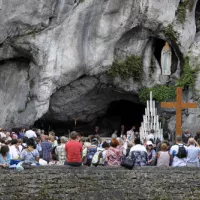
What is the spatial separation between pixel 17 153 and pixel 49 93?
10.2m

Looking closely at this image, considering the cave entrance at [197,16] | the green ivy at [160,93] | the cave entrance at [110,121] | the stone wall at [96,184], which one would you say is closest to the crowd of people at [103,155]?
the stone wall at [96,184]

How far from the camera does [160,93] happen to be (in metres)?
30.4

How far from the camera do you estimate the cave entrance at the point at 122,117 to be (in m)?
33.8

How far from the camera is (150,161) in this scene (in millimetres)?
19750

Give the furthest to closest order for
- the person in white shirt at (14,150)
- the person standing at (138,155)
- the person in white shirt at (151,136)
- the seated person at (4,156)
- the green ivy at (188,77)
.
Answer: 1. the green ivy at (188,77)
2. the person in white shirt at (151,136)
3. the person in white shirt at (14,150)
4. the person standing at (138,155)
5. the seated person at (4,156)

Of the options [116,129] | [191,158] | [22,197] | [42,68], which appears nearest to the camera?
[22,197]

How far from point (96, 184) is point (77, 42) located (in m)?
12.9

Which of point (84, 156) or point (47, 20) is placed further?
point (47, 20)

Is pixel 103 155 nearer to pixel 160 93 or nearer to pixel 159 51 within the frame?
pixel 160 93

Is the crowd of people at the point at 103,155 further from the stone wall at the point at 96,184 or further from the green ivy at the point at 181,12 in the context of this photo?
the green ivy at the point at 181,12

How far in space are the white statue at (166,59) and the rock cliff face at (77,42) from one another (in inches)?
8.8

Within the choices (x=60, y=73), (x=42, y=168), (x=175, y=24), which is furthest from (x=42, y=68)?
(x=42, y=168)

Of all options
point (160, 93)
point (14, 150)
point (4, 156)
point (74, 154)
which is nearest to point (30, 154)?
point (4, 156)

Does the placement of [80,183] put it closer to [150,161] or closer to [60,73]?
[150,161]
